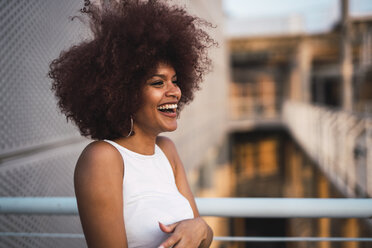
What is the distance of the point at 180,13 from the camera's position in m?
1.33

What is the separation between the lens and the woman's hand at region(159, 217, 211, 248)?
1.01 metres

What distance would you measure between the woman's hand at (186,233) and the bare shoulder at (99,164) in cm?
21

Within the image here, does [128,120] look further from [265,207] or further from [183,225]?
[265,207]

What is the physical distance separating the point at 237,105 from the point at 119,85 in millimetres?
20871

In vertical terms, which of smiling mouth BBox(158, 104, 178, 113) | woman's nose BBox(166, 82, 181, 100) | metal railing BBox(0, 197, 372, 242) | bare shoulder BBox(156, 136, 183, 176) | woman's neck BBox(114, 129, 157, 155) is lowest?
metal railing BBox(0, 197, 372, 242)

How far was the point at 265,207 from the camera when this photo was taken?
145 centimetres

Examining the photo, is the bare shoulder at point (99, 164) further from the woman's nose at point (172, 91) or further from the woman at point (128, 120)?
the woman's nose at point (172, 91)

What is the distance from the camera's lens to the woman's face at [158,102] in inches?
45.9

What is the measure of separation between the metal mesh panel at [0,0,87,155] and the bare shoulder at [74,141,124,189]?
30.3 inches

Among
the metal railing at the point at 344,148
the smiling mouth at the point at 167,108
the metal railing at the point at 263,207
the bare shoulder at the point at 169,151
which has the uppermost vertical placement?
the smiling mouth at the point at 167,108

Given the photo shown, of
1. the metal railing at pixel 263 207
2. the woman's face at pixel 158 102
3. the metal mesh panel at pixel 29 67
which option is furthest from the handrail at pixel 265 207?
the woman's face at pixel 158 102

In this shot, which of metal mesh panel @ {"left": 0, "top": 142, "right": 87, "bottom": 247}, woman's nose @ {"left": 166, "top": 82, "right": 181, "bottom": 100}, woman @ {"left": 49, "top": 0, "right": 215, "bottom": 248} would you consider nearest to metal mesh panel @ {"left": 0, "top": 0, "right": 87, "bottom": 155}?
metal mesh panel @ {"left": 0, "top": 142, "right": 87, "bottom": 247}

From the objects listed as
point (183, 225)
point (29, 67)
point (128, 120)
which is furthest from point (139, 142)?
point (29, 67)

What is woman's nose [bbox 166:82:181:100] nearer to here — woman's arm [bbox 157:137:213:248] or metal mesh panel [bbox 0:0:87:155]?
woman's arm [bbox 157:137:213:248]
